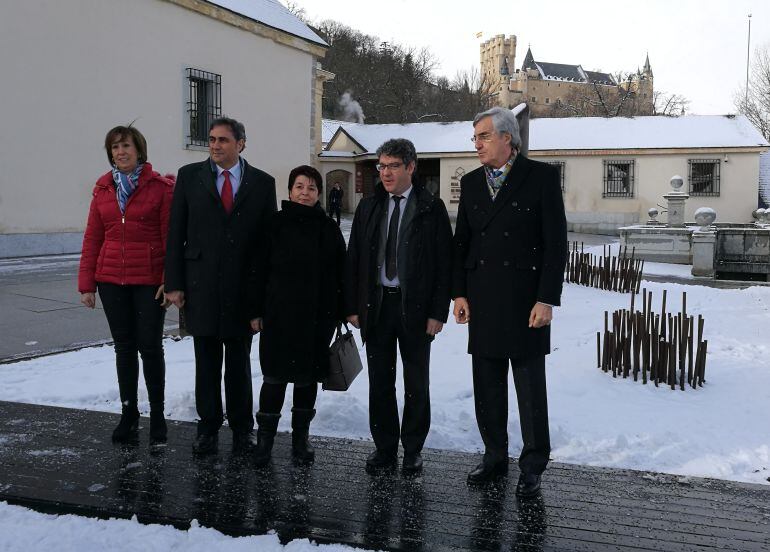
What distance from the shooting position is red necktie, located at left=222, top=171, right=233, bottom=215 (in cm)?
377

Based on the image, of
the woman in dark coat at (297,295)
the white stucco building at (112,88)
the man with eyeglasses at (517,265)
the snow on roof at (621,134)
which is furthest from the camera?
the snow on roof at (621,134)

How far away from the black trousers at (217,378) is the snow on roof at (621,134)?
25.5 metres

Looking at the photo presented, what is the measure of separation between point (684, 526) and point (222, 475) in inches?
88.3

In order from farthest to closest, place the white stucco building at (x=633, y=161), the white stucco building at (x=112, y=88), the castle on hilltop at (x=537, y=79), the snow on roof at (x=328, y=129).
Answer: the castle on hilltop at (x=537, y=79)
the snow on roof at (x=328, y=129)
the white stucco building at (x=633, y=161)
the white stucco building at (x=112, y=88)

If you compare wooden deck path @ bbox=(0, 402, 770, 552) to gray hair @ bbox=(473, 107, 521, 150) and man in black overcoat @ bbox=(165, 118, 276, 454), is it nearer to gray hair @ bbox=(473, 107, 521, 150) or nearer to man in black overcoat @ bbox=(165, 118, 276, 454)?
man in black overcoat @ bbox=(165, 118, 276, 454)

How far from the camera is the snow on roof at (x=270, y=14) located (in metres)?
17.5

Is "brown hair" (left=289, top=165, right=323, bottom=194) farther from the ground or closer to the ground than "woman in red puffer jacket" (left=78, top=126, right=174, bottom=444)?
farther from the ground

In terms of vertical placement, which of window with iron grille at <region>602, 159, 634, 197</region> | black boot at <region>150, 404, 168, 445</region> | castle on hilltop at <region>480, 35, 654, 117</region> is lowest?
black boot at <region>150, 404, 168, 445</region>

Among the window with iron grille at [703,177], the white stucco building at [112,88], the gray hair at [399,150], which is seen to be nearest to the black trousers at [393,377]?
the gray hair at [399,150]

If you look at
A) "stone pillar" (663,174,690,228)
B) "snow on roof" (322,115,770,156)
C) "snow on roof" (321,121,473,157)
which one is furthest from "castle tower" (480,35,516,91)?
"stone pillar" (663,174,690,228)

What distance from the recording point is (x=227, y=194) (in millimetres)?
3801

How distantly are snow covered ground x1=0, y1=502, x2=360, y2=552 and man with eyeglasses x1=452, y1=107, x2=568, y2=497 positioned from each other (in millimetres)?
1145

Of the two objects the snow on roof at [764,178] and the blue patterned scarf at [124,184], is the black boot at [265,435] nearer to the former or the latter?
the blue patterned scarf at [124,184]

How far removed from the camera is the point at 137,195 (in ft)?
12.6
